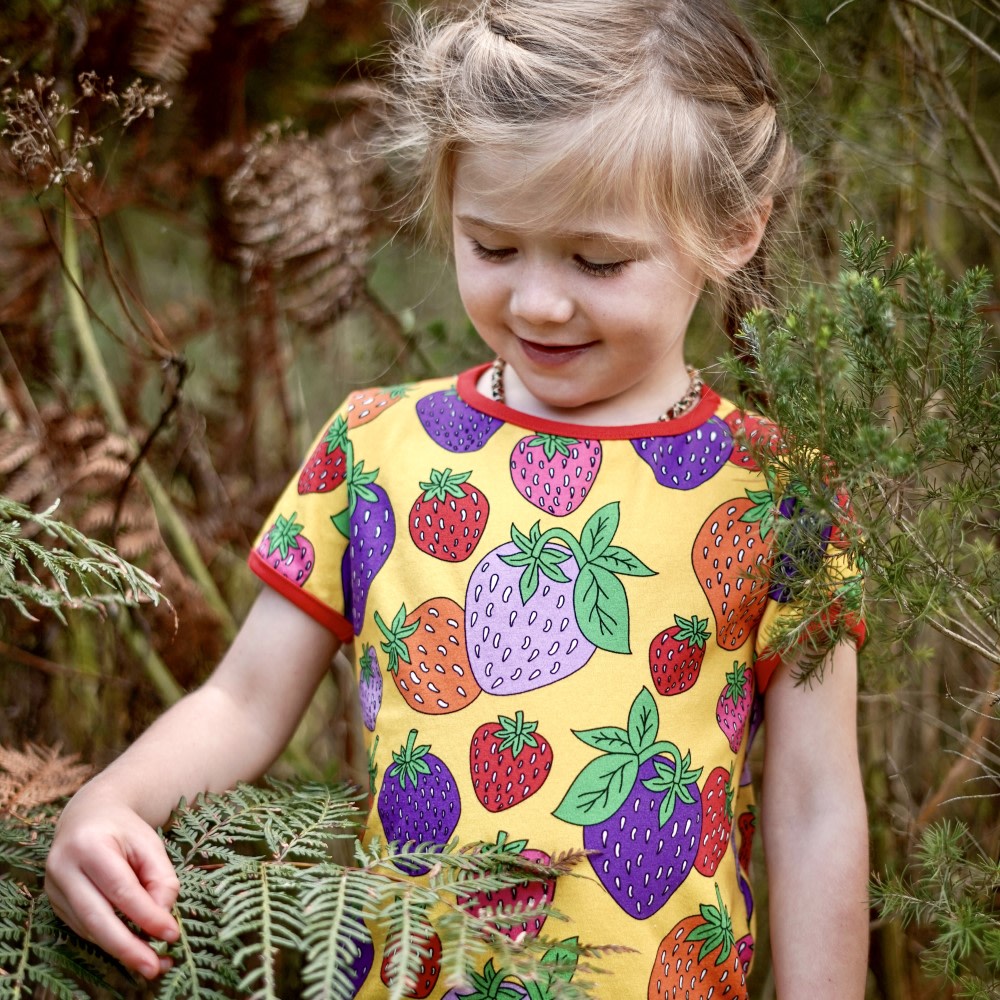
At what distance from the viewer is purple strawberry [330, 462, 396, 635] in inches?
63.6

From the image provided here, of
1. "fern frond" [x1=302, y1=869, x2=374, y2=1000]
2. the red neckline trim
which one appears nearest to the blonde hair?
the red neckline trim

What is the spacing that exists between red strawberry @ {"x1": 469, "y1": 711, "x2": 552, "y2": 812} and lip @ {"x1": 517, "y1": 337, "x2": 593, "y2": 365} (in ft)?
1.58

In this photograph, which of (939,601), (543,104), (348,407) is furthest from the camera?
(348,407)

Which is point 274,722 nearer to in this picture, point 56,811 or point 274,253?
point 56,811

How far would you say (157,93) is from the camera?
1.86 metres

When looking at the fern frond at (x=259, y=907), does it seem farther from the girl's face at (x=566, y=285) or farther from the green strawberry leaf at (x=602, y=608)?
the girl's face at (x=566, y=285)

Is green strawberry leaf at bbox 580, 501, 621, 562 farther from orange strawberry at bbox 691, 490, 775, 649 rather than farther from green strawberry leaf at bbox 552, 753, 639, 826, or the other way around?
green strawberry leaf at bbox 552, 753, 639, 826

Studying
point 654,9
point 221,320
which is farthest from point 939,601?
point 221,320

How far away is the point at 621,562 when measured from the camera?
1.53m

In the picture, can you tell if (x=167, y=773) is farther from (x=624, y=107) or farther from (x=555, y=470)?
(x=624, y=107)

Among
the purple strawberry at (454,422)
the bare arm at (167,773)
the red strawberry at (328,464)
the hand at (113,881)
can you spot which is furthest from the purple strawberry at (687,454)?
the hand at (113,881)

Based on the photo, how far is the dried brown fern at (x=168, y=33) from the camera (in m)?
1.99

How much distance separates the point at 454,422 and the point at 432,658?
37cm

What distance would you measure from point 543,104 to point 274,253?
971 mm
